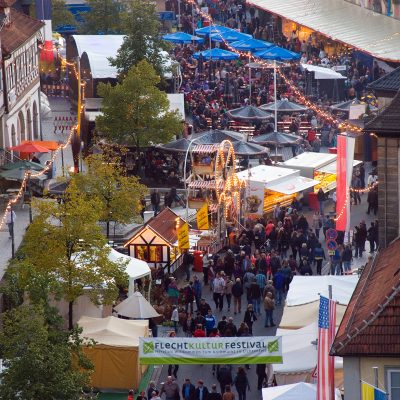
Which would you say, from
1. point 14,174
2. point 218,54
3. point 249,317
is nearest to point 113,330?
point 249,317

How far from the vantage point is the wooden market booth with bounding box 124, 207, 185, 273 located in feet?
164

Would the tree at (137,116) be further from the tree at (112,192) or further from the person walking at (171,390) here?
the person walking at (171,390)

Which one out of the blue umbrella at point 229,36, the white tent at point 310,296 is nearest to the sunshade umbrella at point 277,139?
the white tent at point 310,296

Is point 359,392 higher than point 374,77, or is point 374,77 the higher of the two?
point 359,392

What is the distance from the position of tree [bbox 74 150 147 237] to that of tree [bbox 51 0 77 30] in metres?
45.2

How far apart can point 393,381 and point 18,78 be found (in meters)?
40.2

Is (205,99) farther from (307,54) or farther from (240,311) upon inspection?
(240,311)

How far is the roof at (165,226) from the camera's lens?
164 feet

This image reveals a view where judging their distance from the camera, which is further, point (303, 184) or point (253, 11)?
point (253, 11)

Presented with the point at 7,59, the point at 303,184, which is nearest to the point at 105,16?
the point at 7,59

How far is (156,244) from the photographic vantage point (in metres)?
50.2

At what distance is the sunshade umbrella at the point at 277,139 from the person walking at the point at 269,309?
2033 cm

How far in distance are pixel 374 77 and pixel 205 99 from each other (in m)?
8.03

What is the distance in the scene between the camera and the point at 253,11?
107 metres
